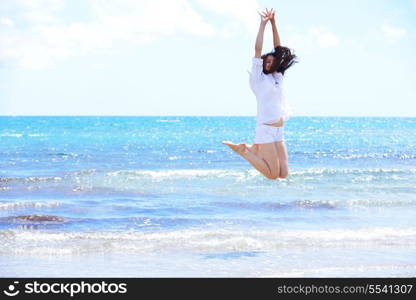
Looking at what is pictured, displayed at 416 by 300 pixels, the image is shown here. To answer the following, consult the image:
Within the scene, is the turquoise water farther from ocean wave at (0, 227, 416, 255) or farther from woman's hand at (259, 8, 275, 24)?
woman's hand at (259, 8, 275, 24)

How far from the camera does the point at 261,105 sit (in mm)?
7531

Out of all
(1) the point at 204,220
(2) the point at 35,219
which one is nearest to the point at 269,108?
(1) the point at 204,220

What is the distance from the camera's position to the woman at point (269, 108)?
7301 mm

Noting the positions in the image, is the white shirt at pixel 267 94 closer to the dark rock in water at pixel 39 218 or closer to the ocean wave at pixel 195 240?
the ocean wave at pixel 195 240

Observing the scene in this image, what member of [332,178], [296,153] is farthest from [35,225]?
[296,153]

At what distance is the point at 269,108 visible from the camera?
753cm

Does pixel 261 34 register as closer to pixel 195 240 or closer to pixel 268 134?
pixel 268 134

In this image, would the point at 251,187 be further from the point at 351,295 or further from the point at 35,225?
the point at 351,295

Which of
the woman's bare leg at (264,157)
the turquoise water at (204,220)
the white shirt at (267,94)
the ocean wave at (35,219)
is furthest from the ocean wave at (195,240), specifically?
the white shirt at (267,94)

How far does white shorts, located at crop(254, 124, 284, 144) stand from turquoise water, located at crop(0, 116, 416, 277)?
141 inches

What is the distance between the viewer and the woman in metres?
7.30

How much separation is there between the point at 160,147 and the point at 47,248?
28901mm

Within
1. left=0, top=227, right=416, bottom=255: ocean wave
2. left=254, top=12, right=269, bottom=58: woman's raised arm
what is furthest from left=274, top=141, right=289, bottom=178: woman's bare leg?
left=0, top=227, right=416, bottom=255: ocean wave

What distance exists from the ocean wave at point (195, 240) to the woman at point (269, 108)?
4.98m
